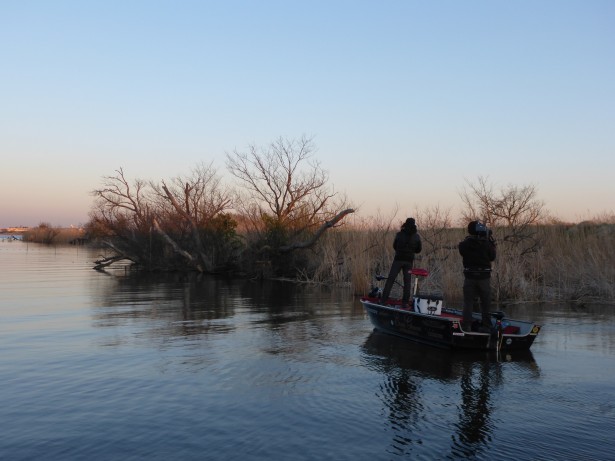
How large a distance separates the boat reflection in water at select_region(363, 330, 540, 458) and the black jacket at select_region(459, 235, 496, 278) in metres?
1.54

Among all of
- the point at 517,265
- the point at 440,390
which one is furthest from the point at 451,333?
the point at 517,265

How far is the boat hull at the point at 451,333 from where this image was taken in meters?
10.5

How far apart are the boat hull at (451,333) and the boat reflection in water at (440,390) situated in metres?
0.19

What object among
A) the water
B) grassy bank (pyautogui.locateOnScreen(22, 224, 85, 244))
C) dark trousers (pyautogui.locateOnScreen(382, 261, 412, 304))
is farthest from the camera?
grassy bank (pyautogui.locateOnScreen(22, 224, 85, 244))

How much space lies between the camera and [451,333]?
1056cm

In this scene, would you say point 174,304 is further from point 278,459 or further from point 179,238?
point 179,238

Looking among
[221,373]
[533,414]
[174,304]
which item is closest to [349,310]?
[174,304]

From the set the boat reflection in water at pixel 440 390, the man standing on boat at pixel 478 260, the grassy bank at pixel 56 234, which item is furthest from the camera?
the grassy bank at pixel 56 234

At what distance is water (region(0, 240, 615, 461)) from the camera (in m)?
6.13

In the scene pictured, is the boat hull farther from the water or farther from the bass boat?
the water

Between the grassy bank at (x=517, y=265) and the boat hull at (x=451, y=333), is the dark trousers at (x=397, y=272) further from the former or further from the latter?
the grassy bank at (x=517, y=265)

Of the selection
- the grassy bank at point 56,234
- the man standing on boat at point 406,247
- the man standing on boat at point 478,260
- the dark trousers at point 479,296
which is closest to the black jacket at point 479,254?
the man standing on boat at point 478,260

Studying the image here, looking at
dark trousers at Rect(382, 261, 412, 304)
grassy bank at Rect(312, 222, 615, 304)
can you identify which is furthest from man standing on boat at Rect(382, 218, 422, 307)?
grassy bank at Rect(312, 222, 615, 304)

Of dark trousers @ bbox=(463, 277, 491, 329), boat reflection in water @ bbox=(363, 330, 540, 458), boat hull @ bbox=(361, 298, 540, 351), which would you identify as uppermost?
dark trousers @ bbox=(463, 277, 491, 329)
